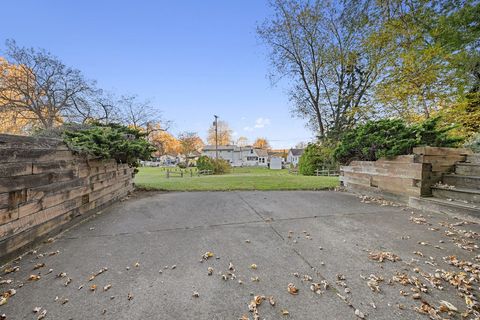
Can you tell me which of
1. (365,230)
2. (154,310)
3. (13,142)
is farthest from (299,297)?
(13,142)

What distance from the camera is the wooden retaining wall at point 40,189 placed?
2008mm

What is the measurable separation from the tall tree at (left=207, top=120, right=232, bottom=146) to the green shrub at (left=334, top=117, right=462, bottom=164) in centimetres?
4985

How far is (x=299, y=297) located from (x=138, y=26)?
432 inches

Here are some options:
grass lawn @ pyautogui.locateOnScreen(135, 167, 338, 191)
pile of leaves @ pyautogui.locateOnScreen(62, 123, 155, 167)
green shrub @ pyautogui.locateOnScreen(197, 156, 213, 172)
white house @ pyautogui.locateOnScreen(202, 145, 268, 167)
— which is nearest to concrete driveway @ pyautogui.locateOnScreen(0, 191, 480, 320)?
pile of leaves @ pyautogui.locateOnScreen(62, 123, 155, 167)

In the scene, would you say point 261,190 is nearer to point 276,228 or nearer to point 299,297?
point 276,228

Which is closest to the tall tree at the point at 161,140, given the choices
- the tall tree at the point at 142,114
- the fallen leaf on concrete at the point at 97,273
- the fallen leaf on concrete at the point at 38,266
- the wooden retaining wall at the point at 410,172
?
the tall tree at the point at 142,114

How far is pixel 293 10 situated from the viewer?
35.1 feet

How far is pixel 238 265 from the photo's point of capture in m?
1.90

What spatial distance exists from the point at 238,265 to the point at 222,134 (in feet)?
178

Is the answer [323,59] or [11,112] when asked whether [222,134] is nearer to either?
[323,59]

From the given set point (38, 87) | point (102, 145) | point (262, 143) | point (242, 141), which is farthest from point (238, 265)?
point (242, 141)

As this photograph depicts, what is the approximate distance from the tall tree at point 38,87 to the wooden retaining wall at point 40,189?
26.5 feet

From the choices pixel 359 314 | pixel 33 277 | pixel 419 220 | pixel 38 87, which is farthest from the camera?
pixel 38 87

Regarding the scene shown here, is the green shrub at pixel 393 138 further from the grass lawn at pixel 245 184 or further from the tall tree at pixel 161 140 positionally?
the tall tree at pixel 161 140
